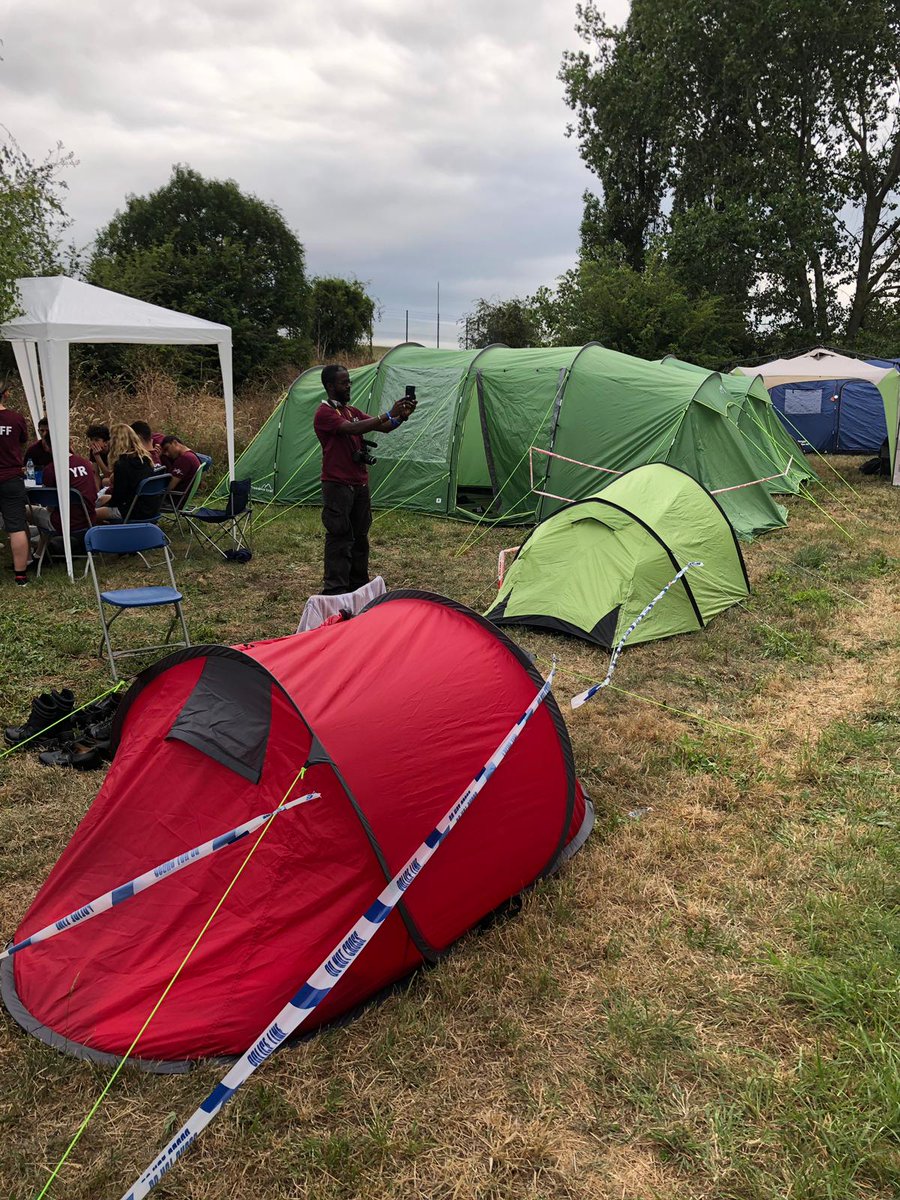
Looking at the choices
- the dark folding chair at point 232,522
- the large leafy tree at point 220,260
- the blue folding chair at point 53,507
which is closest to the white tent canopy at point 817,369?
the large leafy tree at point 220,260

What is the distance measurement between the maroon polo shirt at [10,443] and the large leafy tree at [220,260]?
33.8 feet

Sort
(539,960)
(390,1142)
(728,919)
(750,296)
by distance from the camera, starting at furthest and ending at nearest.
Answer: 1. (750,296)
2. (728,919)
3. (539,960)
4. (390,1142)

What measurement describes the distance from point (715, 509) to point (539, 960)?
4629 millimetres

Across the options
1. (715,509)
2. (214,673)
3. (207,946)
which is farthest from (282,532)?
(207,946)

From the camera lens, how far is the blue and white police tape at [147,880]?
89.3 inches

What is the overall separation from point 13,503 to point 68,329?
5.34 feet

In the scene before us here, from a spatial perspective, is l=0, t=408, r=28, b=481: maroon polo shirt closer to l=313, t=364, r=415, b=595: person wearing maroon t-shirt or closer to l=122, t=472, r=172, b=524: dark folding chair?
l=122, t=472, r=172, b=524: dark folding chair

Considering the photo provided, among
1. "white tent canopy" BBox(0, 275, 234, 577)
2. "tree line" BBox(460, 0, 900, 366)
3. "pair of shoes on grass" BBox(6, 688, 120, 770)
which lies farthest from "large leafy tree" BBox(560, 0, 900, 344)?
"pair of shoes on grass" BBox(6, 688, 120, 770)

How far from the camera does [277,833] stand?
2402 mm

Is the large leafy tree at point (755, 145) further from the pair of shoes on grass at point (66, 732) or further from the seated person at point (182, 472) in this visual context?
the pair of shoes on grass at point (66, 732)

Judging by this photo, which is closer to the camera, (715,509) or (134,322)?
(715,509)

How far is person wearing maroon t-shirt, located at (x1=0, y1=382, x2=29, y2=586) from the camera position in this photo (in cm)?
659

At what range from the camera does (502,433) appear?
381 inches

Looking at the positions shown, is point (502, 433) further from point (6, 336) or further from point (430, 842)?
point (430, 842)
